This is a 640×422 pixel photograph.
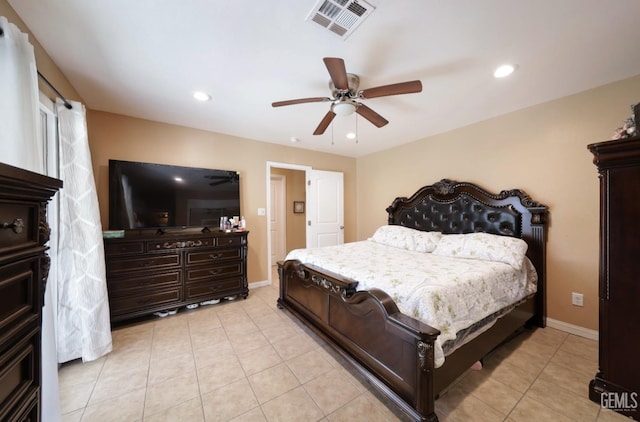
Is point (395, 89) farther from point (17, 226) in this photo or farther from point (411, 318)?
point (17, 226)

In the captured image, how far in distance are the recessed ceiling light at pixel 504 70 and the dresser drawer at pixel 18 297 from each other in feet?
9.90

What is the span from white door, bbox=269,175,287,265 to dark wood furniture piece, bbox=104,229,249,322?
7.00ft

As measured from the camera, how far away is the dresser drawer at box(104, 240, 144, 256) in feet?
8.06

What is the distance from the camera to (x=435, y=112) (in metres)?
2.78

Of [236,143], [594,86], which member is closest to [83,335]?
[236,143]

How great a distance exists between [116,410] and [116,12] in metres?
2.51

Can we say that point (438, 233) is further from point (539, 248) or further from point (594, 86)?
point (594, 86)

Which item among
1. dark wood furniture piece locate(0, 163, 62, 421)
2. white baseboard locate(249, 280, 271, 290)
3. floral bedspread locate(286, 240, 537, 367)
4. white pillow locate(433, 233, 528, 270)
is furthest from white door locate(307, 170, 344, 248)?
dark wood furniture piece locate(0, 163, 62, 421)

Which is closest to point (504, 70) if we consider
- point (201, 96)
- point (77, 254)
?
point (201, 96)

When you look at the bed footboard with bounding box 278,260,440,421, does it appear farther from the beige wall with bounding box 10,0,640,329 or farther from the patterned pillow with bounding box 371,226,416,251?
the beige wall with bounding box 10,0,640,329

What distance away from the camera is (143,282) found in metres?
2.62

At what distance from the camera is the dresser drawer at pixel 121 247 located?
→ 8.06ft

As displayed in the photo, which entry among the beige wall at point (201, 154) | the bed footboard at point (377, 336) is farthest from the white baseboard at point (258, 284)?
the bed footboard at point (377, 336)

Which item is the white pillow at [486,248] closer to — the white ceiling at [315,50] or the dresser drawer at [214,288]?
the white ceiling at [315,50]
